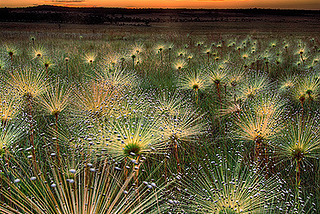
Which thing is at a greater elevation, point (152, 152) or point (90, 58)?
point (90, 58)

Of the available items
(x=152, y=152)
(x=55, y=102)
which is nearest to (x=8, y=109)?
(x=55, y=102)

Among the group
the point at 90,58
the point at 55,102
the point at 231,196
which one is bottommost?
the point at 231,196

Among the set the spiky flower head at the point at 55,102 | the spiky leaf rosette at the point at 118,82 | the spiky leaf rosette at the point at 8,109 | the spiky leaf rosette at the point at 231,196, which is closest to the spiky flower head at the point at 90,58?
the spiky leaf rosette at the point at 118,82

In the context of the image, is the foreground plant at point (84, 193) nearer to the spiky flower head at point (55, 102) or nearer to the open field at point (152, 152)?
the open field at point (152, 152)

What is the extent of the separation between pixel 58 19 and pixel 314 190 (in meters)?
73.5

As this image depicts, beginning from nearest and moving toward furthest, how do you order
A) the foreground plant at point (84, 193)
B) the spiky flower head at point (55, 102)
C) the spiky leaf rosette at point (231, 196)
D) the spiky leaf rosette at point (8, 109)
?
the foreground plant at point (84, 193), the spiky leaf rosette at point (231, 196), the spiky leaf rosette at point (8, 109), the spiky flower head at point (55, 102)

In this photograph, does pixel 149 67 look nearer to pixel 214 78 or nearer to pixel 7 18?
pixel 214 78

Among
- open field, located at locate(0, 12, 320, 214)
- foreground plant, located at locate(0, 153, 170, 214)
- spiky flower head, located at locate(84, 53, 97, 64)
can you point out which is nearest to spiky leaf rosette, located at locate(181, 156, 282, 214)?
open field, located at locate(0, 12, 320, 214)

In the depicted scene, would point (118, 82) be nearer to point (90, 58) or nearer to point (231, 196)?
point (90, 58)

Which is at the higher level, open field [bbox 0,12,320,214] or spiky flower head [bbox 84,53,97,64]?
spiky flower head [bbox 84,53,97,64]

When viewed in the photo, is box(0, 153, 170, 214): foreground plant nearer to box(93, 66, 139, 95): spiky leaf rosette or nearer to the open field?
the open field

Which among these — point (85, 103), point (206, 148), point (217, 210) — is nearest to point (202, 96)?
point (206, 148)

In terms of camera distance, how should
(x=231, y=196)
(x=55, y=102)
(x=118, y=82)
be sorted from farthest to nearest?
(x=118, y=82) → (x=55, y=102) → (x=231, y=196)

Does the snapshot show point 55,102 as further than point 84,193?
Yes
